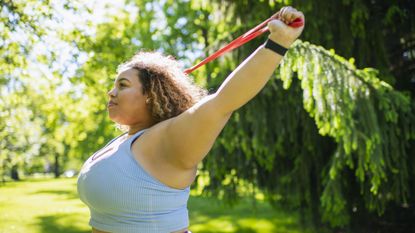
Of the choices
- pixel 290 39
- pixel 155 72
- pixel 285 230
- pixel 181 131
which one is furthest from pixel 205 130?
pixel 285 230

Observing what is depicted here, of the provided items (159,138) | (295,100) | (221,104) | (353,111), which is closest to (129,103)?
(159,138)

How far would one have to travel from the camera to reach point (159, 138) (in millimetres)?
1637

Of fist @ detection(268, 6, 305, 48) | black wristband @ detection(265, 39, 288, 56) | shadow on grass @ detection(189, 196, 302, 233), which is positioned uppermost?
fist @ detection(268, 6, 305, 48)

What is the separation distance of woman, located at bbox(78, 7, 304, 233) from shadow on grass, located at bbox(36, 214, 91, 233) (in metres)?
6.66

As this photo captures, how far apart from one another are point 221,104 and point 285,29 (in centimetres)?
31

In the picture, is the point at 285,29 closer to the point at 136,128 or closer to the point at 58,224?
the point at 136,128

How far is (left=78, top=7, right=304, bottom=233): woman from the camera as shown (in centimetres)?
144

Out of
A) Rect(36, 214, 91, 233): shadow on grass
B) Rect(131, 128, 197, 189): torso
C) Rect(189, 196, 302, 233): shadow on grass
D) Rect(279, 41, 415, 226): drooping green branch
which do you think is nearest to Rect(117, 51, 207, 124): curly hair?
Rect(131, 128, 197, 189): torso

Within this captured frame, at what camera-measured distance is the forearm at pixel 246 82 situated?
1.40 meters

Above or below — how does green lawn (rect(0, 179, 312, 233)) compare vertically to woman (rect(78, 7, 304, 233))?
below

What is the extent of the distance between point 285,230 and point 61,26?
5.16m

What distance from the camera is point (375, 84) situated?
4.69 meters

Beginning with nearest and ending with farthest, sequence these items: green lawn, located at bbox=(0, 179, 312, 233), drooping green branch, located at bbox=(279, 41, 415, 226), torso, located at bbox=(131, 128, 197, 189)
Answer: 1. torso, located at bbox=(131, 128, 197, 189)
2. drooping green branch, located at bbox=(279, 41, 415, 226)
3. green lawn, located at bbox=(0, 179, 312, 233)

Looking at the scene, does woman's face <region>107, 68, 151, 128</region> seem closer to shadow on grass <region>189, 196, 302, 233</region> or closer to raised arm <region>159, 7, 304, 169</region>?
raised arm <region>159, 7, 304, 169</region>
